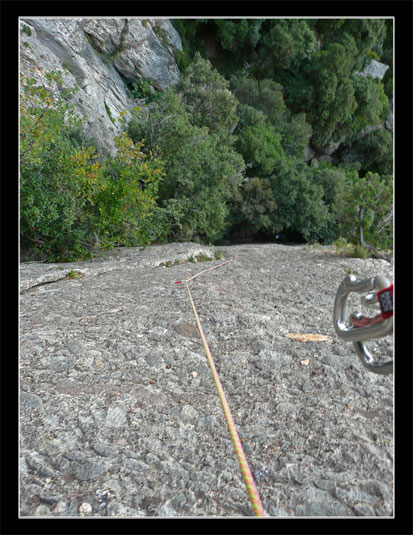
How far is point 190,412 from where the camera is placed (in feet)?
5.97

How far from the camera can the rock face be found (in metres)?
11.7

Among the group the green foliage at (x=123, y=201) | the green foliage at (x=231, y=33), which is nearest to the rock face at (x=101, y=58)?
the green foliage at (x=123, y=201)

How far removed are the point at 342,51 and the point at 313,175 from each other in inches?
484

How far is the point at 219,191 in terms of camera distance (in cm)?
1130

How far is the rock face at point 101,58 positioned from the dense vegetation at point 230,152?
1115mm

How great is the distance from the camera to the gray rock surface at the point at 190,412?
4.20 ft

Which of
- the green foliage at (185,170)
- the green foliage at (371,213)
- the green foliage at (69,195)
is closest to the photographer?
the green foliage at (69,195)

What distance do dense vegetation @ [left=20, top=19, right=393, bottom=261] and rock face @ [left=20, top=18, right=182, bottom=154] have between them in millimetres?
1115

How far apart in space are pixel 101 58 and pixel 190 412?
60.2 feet

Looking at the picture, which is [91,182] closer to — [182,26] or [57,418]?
[57,418]

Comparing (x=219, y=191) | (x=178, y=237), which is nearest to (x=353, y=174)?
(x=219, y=191)

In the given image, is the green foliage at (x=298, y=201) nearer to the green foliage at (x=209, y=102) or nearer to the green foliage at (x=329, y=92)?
the green foliage at (x=209, y=102)

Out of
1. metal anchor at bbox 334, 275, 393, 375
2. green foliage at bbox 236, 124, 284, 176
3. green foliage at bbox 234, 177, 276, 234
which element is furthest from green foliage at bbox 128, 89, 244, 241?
metal anchor at bbox 334, 275, 393, 375

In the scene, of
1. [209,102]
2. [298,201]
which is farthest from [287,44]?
[298,201]
